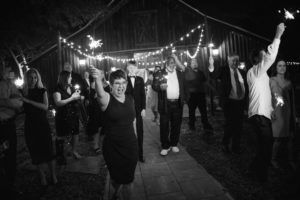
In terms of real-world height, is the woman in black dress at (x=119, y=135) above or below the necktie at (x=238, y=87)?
below

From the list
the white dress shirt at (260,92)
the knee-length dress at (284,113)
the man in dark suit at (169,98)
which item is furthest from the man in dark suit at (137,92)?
the knee-length dress at (284,113)

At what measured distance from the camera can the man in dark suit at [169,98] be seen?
5680mm

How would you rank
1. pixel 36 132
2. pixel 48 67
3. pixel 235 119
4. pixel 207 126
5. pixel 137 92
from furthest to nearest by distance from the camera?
pixel 48 67, pixel 207 126, pixel 235 119, pixel 137 92, pixel 36 132

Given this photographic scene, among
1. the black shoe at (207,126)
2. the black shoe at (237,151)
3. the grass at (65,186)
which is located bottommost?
the grass at (65,186)

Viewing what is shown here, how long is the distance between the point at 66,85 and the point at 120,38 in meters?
11.5

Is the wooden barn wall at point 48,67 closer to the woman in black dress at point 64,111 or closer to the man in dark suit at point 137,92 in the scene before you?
the woman in black dress at point 64,111

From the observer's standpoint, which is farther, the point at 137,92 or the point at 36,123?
the point at 137,92

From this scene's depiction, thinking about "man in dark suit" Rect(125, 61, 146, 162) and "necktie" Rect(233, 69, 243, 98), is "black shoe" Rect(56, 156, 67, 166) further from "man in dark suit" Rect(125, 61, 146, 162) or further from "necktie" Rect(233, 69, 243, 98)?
"necktie" Rect(233, 69, 243, 98)

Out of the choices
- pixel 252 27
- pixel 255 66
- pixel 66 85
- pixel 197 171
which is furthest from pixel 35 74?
pixel 252 27

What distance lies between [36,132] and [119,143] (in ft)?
6.70

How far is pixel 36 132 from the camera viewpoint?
14.2 feet

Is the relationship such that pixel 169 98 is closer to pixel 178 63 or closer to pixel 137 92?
pixel 178 63

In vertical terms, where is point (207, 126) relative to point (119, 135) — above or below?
below

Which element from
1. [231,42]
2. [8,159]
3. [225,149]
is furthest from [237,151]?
[231,42]
